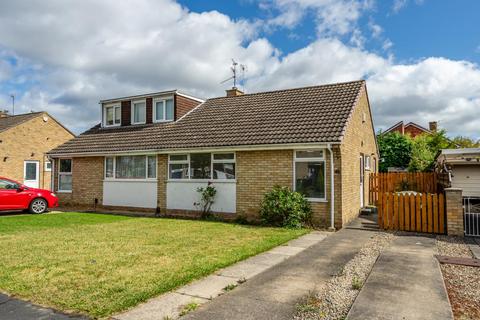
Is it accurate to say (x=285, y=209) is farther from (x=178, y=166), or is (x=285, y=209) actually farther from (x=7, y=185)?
(x=7, y=185)

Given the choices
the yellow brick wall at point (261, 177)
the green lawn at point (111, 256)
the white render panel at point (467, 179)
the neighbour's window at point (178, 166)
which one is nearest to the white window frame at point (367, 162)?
the white render panel at point (467, 179)

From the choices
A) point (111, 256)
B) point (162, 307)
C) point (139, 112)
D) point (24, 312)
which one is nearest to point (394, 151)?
point (139, 112)

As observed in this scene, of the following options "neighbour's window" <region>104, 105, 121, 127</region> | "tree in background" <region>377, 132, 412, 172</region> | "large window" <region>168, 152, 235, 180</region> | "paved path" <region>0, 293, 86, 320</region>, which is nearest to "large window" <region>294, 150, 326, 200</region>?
"large window" <region>168, 152, 235, 180</region>

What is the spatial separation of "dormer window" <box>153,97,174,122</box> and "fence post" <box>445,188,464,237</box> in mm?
12959

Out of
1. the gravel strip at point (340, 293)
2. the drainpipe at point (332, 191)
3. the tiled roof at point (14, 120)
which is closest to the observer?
the gravel strip at point (340, 293)

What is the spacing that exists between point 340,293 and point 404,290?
1.02 meters

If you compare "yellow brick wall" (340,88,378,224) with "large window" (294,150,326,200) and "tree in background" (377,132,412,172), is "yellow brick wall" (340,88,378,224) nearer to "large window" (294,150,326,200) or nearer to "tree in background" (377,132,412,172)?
"large window" (294,150,326,200)

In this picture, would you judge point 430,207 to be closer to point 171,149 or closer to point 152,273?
point 152,273

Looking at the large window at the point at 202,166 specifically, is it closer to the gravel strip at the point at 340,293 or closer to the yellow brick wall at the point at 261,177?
the yellow brick wall at the point at 261,177

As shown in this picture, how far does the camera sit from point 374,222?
41.3 feet

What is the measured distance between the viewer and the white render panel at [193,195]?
13406 mm

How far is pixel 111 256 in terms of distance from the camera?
24.5ft

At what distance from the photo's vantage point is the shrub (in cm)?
1137

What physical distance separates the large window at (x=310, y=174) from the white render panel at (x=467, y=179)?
21.0ft
